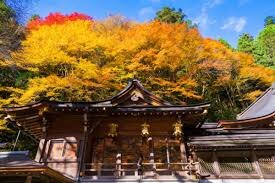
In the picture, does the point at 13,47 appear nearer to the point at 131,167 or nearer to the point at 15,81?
the point at 15,81

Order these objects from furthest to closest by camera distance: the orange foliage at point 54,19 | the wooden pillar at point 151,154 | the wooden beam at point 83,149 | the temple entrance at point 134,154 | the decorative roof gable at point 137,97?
1. the orange foliage at point 54,19
2. the decorative roof gable at point 137,97
3. the temple entrance at point 134,154
4. the wooden pillar at point 151,154
5. the wooden beam at point 83,149

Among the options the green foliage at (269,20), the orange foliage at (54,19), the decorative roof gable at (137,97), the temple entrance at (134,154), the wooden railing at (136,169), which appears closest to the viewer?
the wooden railing at (136,169)

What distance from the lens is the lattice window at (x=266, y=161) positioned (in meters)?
12.8

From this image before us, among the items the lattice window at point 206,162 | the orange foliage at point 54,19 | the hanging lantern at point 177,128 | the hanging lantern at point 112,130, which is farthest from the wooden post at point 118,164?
the orange foliage at point 54,19

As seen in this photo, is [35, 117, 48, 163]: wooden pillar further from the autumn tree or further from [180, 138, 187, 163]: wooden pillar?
the autumn tree

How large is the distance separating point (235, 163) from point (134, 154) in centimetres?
448

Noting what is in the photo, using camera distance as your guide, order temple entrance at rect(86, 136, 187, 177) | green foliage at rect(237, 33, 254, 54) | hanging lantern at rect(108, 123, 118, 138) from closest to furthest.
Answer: temple entrance at rect(86, 136, 187, 177), hanging lantern at rect(108, 123, 118, 138), green foliage at rect(237, 33, 254, 54)

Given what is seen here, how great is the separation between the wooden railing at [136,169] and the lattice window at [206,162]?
37cm

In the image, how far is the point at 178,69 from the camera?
85.5ft

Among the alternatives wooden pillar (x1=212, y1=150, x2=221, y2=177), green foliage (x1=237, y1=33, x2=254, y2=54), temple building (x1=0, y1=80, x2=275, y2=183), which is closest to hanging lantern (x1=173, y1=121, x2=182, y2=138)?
temple building (x1=0, y1=80, x2=275, y2=183)

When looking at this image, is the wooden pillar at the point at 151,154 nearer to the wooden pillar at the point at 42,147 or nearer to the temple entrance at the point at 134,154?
the temple entrance at the point at 134,154

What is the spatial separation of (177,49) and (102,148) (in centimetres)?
1421

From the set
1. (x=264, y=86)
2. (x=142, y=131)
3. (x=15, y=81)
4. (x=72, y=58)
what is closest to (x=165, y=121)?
(x=142, y=131)

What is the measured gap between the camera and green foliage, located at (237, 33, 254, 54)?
3688 cm
